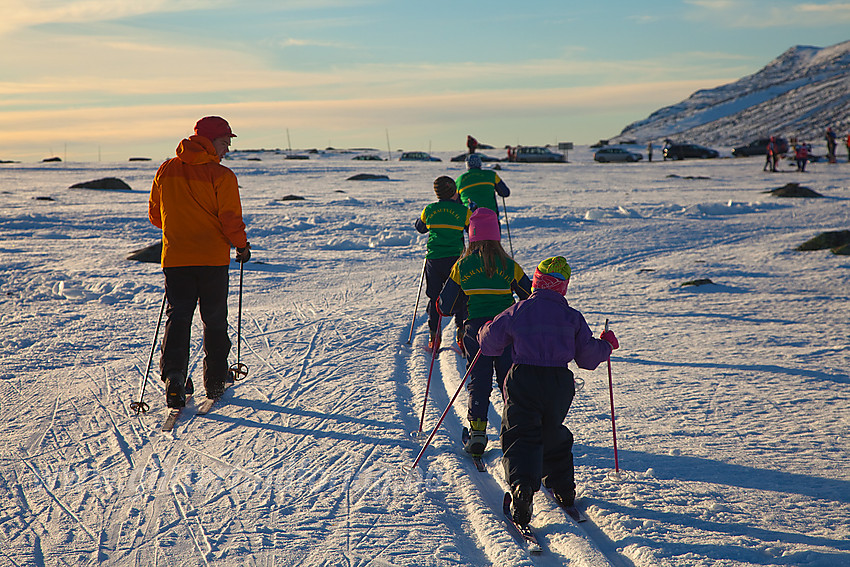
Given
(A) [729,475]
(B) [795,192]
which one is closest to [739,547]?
(A) [729,475]

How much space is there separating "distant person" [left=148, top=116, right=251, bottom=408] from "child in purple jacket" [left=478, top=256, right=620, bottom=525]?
7.40 feet

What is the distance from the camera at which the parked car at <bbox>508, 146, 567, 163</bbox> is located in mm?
44938

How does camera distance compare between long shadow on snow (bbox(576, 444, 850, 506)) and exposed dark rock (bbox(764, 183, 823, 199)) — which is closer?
long shadow on snow (bbox(576, 444, 850, 506))

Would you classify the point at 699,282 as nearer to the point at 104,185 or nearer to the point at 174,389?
the point at 174,389

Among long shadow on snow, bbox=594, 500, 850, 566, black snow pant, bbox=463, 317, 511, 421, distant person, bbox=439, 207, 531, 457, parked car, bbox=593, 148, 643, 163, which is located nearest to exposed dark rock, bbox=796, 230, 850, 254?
distant person, bbox=439, 207, 531, 457

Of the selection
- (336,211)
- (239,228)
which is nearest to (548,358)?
(239,228)

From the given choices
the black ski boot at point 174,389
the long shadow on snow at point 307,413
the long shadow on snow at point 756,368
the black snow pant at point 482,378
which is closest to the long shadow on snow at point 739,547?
the black snow pant at point 482,378

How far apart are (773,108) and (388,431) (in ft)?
317

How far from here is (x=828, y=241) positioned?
1177 cm

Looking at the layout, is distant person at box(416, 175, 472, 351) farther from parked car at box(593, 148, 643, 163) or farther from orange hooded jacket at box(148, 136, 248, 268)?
parked car at box(593, 148, 643, 163)

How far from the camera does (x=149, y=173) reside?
33.9 metres

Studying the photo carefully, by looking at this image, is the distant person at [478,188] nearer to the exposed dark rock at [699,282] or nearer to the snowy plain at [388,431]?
the snowy plain at [388,431]

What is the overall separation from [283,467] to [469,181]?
177 inches

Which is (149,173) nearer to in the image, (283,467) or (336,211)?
(336,211)
